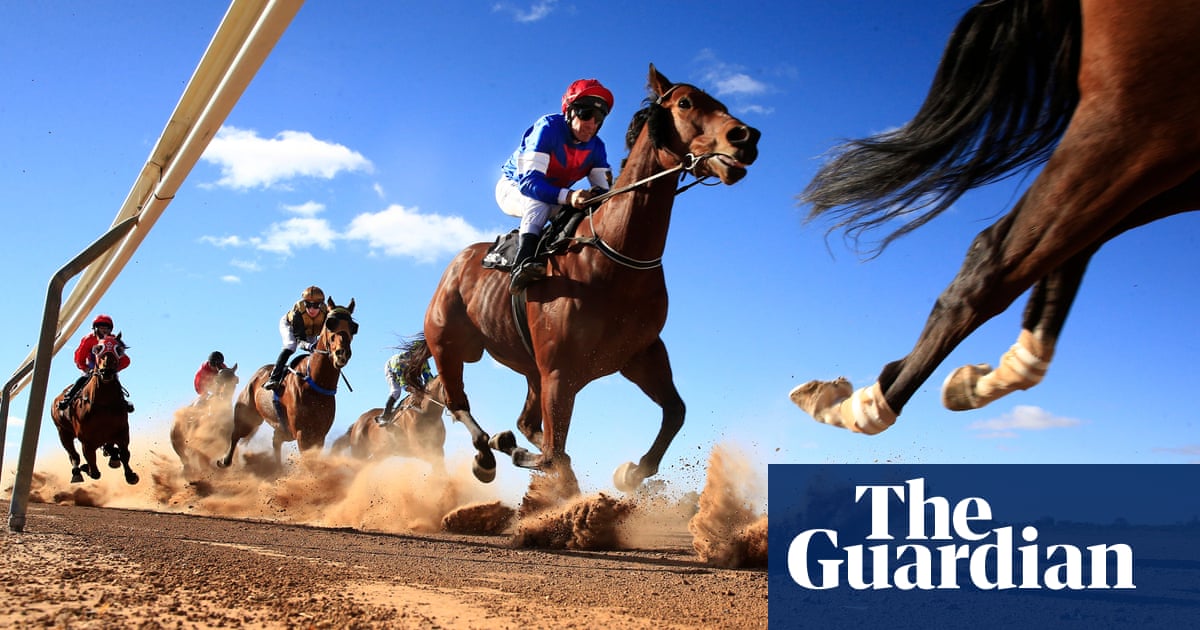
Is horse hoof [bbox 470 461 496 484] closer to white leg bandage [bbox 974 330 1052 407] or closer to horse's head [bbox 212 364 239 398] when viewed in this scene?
white leg bandage [bbox 974 330 1052 407]

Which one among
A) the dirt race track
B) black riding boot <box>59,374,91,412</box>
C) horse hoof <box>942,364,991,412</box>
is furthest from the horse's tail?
horse hoof <box>942,364,991,412</box>

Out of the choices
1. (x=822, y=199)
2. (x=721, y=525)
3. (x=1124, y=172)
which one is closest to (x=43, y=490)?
(x=721, y=525)

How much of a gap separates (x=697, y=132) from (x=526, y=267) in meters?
1.54

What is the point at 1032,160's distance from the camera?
120 inches

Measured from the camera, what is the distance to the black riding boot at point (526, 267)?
615cm

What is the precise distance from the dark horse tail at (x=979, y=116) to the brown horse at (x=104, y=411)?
11.8 m

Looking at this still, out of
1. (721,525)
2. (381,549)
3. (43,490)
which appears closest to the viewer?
(721,525)

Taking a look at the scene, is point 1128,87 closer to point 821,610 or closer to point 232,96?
point 821,610

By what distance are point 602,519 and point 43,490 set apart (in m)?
12.3

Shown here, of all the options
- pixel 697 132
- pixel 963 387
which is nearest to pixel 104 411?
pixel 697 132

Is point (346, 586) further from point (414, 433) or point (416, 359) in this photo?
point (414, 433)

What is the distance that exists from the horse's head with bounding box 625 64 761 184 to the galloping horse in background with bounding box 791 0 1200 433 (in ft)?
6.82

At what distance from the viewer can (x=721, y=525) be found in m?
5.66

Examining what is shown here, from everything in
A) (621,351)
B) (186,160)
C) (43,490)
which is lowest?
(43,490)
